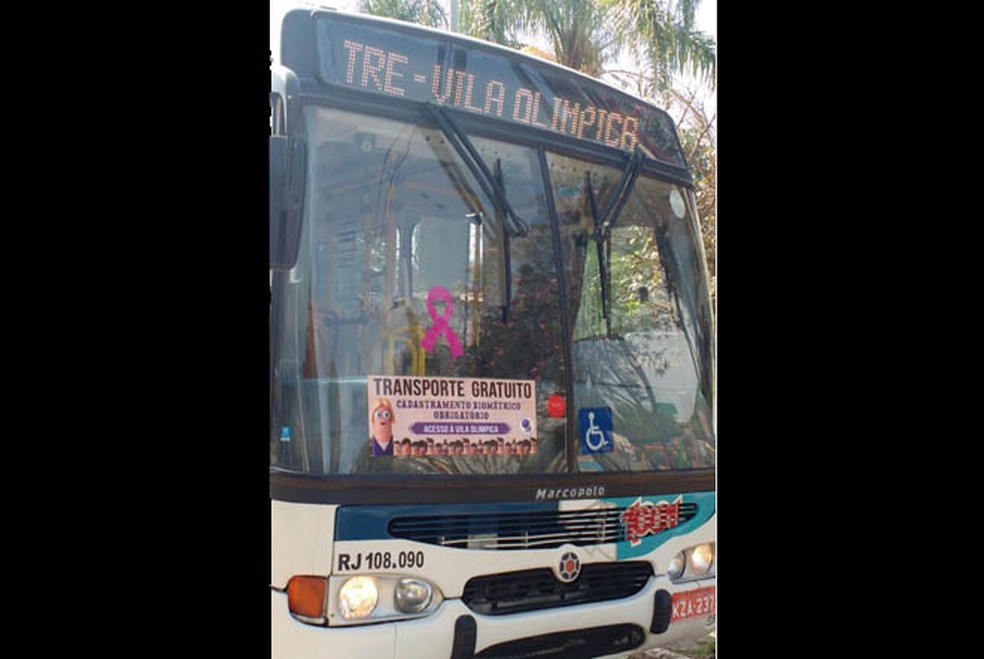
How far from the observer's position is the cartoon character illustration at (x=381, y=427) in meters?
3.60

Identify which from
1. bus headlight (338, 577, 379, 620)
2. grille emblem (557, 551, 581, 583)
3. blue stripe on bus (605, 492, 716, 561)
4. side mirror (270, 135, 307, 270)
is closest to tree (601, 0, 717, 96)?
blue stripe on bus (605, 492, 716, 561)

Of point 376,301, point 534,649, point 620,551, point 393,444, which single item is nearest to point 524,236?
point 376,301

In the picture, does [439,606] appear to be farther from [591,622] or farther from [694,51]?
[694,51]

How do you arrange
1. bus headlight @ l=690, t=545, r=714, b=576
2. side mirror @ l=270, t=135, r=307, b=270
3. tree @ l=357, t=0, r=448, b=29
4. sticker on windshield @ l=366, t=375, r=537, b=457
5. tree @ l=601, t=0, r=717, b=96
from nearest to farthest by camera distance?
1. side mirror @ l=270, t=135, r=307, b=270
2. sticker on windshield @ l=366, t=375, r=537, b=457
3. bus headlight @ l=690, t=545, r=714, b=576
4. tree @ l=357, t=0, r=448, b=29
5. tree @ l=601, t=0, r=717, b=96

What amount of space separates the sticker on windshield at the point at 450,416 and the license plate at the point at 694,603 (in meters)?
1.12

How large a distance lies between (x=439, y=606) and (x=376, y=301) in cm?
122

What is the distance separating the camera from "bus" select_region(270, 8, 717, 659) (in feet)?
11.6

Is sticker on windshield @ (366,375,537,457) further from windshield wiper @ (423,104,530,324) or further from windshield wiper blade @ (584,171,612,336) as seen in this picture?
windshield wiper blade @ (584,171,612,336)

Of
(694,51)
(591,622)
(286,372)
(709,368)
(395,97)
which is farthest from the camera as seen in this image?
(694,51)

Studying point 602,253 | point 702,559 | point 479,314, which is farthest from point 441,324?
point 702,559

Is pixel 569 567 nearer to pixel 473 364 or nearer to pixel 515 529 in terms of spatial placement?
pixel 515 529

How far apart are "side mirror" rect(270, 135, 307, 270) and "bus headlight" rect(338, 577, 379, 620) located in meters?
1.20

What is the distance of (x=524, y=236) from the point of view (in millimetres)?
4109

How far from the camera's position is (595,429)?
420 cm
